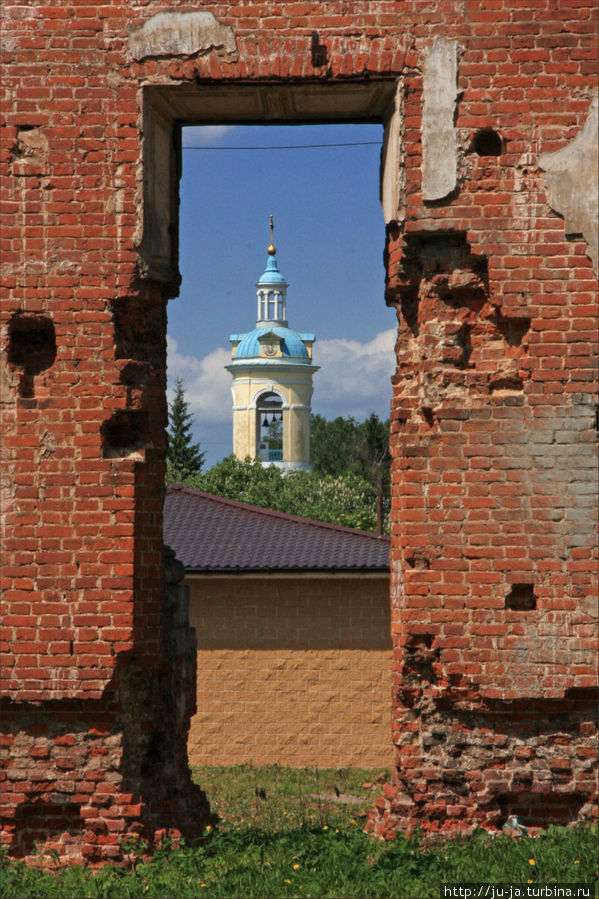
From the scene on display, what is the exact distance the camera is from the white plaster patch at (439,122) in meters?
6.41

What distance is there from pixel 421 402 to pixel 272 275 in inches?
2077

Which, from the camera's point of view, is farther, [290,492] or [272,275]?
[272,275]

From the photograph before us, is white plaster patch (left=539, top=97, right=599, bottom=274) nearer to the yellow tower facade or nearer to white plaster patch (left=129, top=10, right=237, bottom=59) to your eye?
white plaster patch (left=129, top=10, right=237, bottom=59)

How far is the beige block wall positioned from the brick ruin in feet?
26.0

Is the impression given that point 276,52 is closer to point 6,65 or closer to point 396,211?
point 396,211

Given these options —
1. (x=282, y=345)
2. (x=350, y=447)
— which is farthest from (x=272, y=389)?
(x=350, y=447)

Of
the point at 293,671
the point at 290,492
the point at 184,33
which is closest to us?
the point at 184,33

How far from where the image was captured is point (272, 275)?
58.6 meters

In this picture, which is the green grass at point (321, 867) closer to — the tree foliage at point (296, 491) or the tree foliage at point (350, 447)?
the tree foliage at point (296, 491)

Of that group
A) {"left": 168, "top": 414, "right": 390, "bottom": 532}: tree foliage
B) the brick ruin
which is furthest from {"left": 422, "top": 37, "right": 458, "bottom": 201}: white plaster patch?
{"left": 168, "top": 414, "right": 390, "bottom": 532}: tree foliage

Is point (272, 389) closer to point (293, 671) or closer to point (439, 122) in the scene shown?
point (293, 671)

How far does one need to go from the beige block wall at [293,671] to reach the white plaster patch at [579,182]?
8.70 m

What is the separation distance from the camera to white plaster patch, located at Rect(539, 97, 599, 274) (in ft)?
20.7

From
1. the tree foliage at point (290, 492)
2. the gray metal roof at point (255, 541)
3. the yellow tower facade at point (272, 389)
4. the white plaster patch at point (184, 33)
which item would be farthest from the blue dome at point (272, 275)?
the white plaster patch at point (184, 33)
